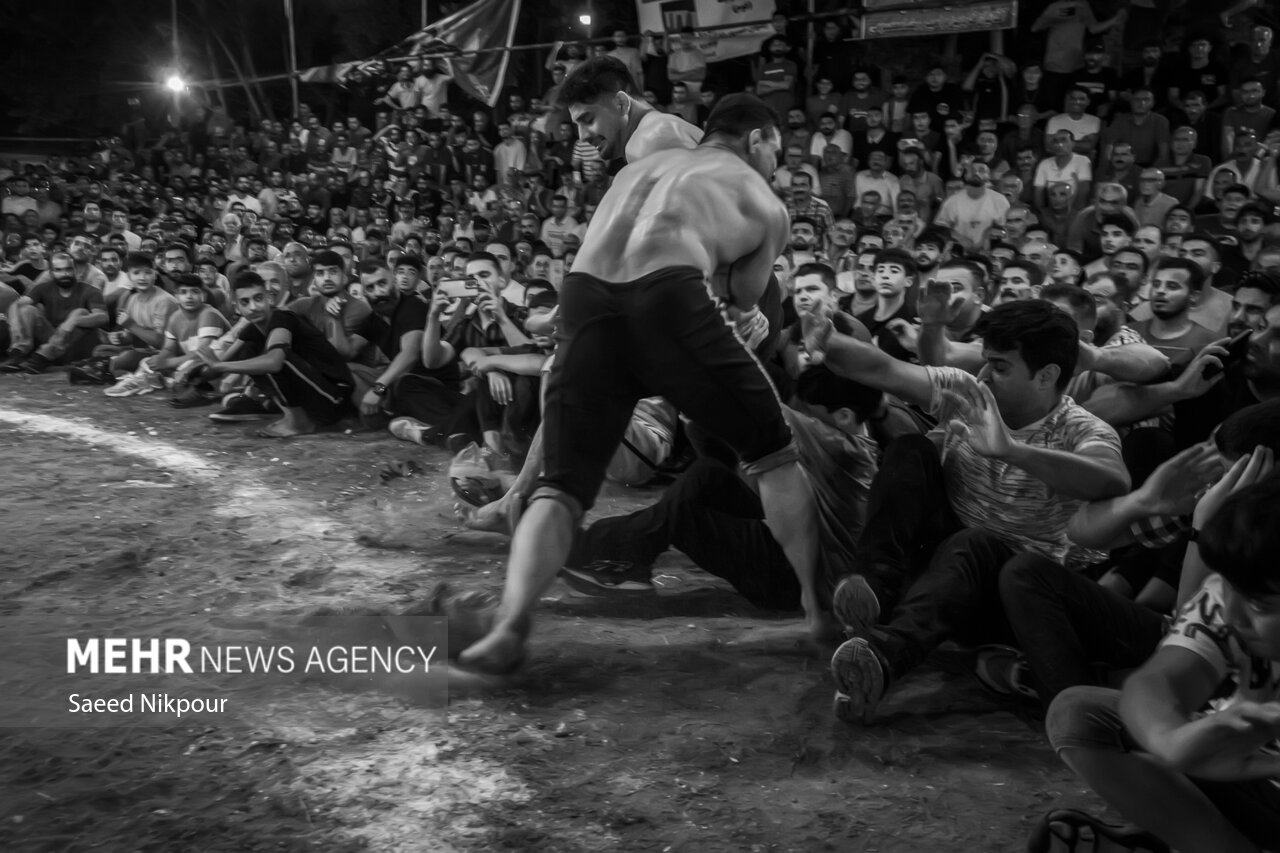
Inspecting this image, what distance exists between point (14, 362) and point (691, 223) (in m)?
8.69

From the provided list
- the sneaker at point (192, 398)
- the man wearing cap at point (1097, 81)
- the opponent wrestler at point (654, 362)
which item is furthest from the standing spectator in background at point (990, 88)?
the opponent wrestler at point (654, 362)

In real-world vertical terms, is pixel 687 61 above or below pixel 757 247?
above

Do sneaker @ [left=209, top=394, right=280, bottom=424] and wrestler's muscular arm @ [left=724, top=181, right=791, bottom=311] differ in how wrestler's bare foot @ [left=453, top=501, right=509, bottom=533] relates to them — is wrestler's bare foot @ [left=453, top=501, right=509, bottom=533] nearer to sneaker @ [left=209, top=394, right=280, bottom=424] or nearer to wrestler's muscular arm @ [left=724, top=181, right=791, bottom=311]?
wrestler's muscular arm @ [left=724, top=181, right=791, bottom=311]

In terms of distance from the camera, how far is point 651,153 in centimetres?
342

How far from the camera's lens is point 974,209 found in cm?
835

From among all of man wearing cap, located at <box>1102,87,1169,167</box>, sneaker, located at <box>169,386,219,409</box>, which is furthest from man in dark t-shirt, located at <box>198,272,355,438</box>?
man wearing cap, located at <box>1102,87,1169,167</box>

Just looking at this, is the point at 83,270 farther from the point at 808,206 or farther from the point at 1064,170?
the point at 1064,170

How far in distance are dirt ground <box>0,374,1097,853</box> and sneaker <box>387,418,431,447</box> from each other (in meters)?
2.03

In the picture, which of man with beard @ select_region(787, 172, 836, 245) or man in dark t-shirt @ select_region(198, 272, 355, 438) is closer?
man in dark t-shirt @ select_region(198, 272, 355, 438)

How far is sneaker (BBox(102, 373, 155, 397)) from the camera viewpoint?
27.4ft

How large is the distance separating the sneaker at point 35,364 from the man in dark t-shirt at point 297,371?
12.2 ft

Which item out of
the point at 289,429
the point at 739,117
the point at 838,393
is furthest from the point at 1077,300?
the point at 289,429

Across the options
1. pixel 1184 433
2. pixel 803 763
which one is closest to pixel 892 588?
pixel 803 763

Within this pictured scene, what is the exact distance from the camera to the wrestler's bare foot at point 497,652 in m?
2.94
